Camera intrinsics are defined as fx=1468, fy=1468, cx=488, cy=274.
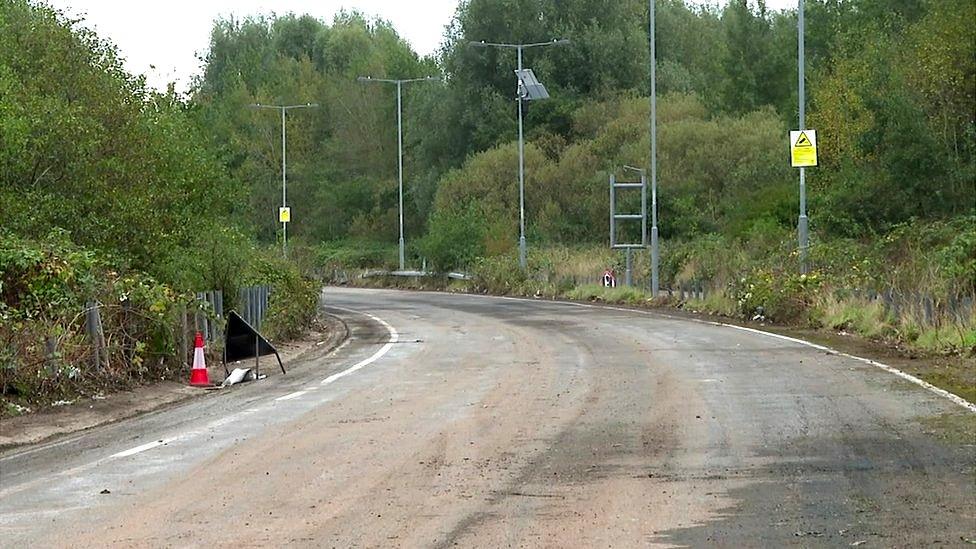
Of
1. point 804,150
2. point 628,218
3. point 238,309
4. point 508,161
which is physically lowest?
point 238,309

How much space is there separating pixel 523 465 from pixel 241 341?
10.4m

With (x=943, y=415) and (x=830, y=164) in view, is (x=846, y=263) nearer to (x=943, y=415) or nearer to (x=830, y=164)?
(x=943, y=415)

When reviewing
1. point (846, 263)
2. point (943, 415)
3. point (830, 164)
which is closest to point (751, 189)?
point (830, 164)

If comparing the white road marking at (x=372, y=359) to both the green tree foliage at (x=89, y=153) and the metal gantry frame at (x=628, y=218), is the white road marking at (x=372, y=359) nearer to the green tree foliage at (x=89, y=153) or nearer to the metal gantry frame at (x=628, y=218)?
the green tree foliage at (x=89, y=153)

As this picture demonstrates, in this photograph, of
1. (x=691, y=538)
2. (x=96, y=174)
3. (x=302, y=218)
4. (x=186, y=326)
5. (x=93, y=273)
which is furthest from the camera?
(x=302, y=218)

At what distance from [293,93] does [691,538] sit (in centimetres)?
9357

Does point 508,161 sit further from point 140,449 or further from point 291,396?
point 140,449

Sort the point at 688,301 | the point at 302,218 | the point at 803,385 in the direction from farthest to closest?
the point at 302,218 → the point at 688,301 → the point at 803,385

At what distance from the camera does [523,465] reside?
11.8 metres

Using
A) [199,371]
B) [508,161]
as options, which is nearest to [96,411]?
[199,371]

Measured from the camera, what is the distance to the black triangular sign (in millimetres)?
21172

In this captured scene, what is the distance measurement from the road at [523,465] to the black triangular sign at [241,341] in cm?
108

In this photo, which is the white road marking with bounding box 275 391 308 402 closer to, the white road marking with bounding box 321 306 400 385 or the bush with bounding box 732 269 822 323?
the white road marking with bounding box 321 306 400 385

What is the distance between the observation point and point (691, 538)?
347 inches
